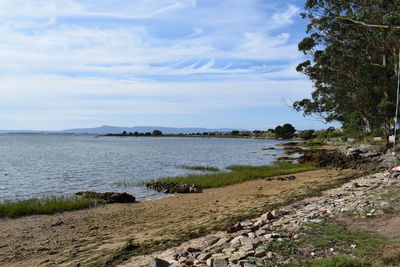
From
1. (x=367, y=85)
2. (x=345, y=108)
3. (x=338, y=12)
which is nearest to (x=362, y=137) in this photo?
(x=345, y=108)

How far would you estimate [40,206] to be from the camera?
16.1m

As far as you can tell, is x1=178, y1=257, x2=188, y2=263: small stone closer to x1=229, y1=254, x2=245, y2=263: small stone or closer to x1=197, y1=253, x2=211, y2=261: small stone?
x1=197, y1=253, x2=211, y2=261: small stone

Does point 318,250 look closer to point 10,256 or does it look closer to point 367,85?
point 10,256

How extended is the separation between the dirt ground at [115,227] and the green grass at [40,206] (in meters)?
0.71

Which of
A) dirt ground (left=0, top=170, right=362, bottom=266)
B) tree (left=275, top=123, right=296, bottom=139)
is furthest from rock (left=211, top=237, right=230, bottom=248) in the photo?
tree (left=275, top=123, right=296, bottom=139)

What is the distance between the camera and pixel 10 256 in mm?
9711

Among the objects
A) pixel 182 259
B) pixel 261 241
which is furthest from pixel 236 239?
pixel 182 259

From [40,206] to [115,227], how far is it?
583 cm

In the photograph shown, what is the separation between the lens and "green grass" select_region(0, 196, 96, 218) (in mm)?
15398

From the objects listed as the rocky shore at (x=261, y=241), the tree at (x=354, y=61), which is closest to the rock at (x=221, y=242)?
the rocky shore at (x=261, y=241)

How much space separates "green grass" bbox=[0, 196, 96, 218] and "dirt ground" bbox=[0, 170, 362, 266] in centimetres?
71

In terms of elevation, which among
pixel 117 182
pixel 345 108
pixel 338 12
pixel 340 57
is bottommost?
pixel 117 182

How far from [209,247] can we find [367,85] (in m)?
35.5

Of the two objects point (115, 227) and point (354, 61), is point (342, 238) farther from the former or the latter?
point (354, 61)
